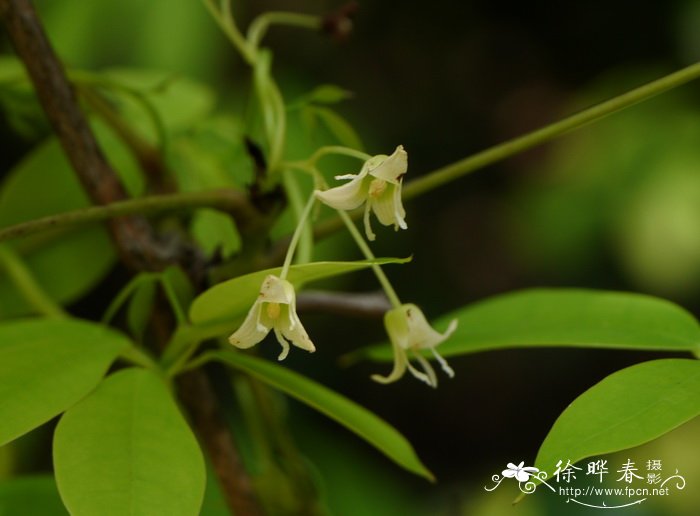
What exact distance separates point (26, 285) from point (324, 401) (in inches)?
10.5

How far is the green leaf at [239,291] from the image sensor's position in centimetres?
40

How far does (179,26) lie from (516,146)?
98cm

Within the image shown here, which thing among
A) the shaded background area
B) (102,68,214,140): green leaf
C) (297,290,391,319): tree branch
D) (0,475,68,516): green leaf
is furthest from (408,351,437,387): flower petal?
the shaded background area

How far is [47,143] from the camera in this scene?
712 mm

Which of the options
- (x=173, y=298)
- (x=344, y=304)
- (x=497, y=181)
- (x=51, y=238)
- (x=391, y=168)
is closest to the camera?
(x=391, y=168)

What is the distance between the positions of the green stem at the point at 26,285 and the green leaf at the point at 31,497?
11cm

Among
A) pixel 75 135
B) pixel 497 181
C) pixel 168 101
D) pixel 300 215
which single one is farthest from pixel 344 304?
pixel 497 181

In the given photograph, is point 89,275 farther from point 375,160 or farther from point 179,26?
point 179,26

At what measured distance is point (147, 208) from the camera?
0.47 m

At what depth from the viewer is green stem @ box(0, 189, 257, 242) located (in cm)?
44

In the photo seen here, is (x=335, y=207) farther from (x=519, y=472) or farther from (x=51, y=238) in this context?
(x=51, y=238)

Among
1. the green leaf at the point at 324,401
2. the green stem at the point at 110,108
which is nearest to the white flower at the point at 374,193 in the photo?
the green leaf at the point at 324,401

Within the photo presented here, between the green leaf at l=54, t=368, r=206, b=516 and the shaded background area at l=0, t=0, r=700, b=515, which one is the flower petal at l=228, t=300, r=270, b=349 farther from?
the shaded background area at l=0, t=0, r=700, b=515

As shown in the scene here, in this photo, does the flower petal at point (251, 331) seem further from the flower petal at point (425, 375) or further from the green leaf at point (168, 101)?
the green leaf at point (168, 101)
